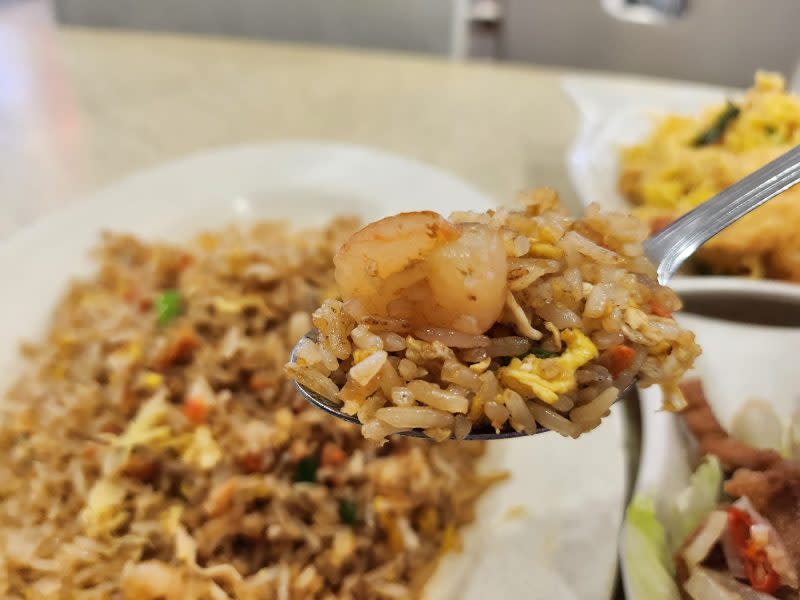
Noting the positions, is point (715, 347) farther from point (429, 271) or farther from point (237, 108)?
point (237, 108)

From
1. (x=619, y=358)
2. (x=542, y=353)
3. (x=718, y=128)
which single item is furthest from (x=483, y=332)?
(x=718, y=128)

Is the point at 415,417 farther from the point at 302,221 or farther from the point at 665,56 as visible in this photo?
the point at 665,56

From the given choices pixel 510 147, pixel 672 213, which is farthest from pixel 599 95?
pixel 672 213

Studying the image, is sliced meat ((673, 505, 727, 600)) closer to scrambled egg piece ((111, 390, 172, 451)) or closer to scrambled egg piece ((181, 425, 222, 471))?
scrambled egg piece ((181, 425, 222, 471))

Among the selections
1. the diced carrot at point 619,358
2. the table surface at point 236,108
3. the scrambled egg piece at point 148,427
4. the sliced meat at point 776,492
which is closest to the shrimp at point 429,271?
the diced carrot at point 619,358

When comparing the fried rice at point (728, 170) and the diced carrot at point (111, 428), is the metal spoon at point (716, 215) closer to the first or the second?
the fried rice at point (728, 170)

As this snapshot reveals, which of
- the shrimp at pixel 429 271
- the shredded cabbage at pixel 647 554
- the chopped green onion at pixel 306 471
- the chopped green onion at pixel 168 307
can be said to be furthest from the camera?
the chopped green onion at pixel 168 307

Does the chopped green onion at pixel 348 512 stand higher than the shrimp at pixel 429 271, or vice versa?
the shrimp at pixel 429 271

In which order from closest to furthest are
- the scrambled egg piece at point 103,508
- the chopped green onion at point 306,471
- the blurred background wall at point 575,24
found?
1. the scrambled egg piece at point 103,508
2. the chopped green onion at point 306,471
3. the blurred background wall at point 575,24

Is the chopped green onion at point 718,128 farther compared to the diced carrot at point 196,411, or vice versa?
the chopped green onion at point 718,128
